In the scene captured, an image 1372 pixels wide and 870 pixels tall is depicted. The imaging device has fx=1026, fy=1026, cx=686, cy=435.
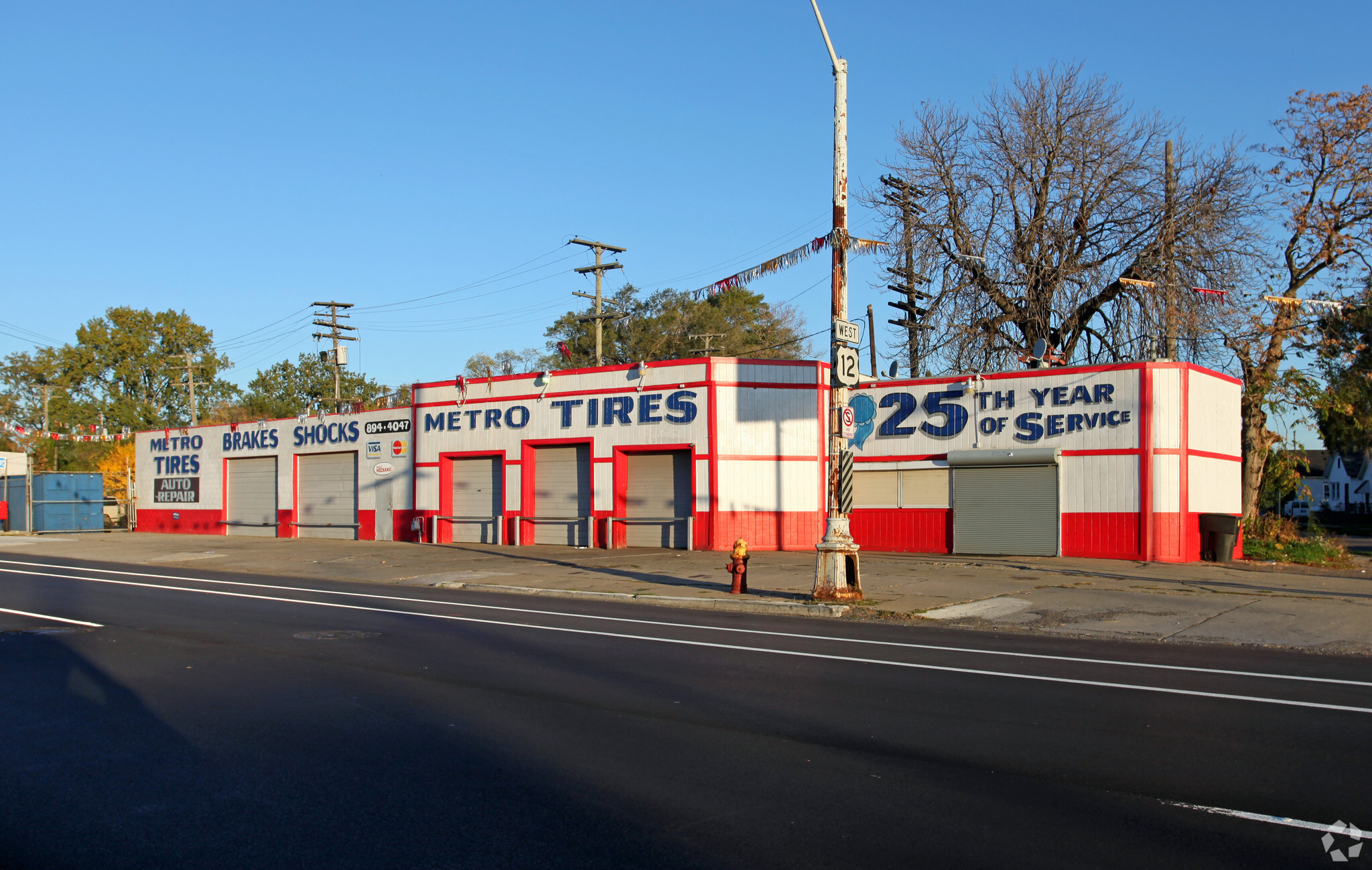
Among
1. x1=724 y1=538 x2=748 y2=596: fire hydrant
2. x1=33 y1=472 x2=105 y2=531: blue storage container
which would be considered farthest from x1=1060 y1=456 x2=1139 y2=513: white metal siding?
x1=33 y1=472 x2=105 y2=531: blue storage container

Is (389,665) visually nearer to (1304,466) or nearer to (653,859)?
(653,859)

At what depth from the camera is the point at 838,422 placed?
49.9 ft

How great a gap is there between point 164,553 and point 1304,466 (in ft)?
117

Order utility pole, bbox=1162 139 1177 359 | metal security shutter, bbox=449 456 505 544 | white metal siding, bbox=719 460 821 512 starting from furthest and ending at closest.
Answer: metal security shutter, bbox=449 456 505 544 < utility pole, bbox=1162 139 1177 359 < white metal siding, bbox=719 460 821 512

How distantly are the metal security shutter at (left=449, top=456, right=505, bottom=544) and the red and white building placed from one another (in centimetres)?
5

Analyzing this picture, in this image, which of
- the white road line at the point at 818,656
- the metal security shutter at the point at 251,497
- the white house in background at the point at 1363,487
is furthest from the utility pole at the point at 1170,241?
the white house in background at the point at 1363,487

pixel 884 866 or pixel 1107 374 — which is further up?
pixel 1107 374

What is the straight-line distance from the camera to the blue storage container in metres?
41.9

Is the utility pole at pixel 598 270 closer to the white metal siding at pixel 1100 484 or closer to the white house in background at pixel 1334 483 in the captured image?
the white metal siding at pixel 1100 484

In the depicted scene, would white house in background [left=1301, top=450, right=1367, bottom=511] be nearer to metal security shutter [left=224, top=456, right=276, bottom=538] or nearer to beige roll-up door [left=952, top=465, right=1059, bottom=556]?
beige roll-up door [left=952, top=465, right=1059, bottom=556]

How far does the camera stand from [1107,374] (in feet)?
76.3

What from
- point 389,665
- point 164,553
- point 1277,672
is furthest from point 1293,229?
point 164,553

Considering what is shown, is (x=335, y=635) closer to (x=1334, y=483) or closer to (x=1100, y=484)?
(x=1100, y=484)

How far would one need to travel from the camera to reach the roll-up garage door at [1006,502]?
24000 millimetres
